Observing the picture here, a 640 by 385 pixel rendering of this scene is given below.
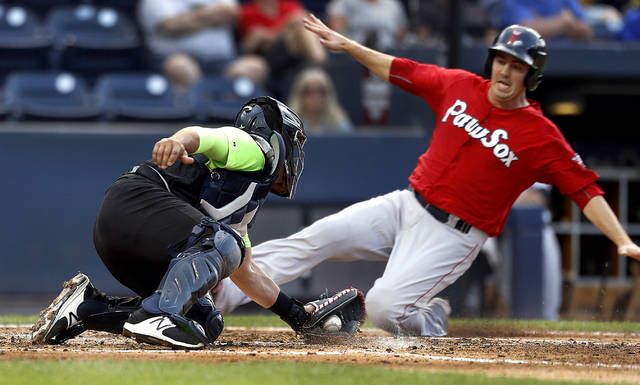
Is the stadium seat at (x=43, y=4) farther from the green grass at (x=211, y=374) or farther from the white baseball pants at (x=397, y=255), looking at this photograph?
the green grass at (x=211, y=374)

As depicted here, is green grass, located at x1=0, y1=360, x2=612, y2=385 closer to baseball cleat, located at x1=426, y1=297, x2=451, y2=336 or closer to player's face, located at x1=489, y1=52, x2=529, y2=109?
baseball cleat, located at x1=426, y1=297, x2=451, y2=336

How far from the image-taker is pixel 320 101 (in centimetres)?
1002

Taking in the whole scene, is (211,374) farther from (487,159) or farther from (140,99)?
(140,99)

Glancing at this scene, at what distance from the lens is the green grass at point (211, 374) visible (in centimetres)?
410

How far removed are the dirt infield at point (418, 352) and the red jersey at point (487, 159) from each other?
0.69 meters

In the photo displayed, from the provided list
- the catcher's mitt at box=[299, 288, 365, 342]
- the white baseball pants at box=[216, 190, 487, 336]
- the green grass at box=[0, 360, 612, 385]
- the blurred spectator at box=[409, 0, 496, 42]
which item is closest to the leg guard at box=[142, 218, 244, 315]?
the green grass at box=[0, 360, 612, 385]

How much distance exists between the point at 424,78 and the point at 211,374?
2936 mm

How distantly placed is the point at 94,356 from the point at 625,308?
269 inches

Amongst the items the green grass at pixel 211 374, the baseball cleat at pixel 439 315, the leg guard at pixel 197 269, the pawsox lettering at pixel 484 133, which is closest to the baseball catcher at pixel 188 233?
the leg guard at pixel 197 269

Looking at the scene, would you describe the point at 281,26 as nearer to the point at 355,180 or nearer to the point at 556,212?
the point at 355,180

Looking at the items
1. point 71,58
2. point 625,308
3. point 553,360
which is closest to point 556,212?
point 625,308

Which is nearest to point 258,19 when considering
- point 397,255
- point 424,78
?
point 424,78

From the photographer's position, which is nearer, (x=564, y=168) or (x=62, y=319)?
(x=62, y=319)

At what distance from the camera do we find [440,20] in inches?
419
